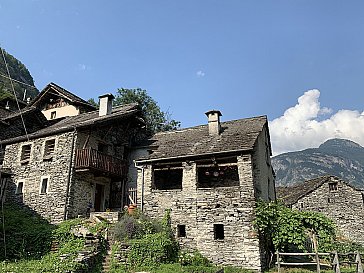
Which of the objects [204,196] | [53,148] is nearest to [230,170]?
[204,196]

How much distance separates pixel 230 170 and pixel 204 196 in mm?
2874

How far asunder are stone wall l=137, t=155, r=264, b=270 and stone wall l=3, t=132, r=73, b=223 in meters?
5.27

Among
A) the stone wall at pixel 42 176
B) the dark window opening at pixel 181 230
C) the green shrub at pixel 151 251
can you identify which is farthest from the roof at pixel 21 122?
the green shrub at pixel 151 251

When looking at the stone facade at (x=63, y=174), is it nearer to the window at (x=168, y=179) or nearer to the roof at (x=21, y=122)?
the window at (x=168, y=179)

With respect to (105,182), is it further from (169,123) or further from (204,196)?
(169,123)

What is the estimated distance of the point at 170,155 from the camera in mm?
19609

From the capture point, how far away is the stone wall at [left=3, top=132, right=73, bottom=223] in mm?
19578

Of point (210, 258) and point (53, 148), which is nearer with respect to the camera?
point (210, 258)

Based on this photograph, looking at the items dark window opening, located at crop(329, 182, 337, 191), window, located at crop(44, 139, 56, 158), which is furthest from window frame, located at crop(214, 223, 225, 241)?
dark window opening, located at crop(329, 182, 337, 191)

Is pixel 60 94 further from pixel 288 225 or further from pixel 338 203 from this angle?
pixel 338 203

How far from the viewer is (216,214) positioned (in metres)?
17.3

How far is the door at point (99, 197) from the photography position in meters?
21.6

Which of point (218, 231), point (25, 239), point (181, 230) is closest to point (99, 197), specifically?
point (25, 239)

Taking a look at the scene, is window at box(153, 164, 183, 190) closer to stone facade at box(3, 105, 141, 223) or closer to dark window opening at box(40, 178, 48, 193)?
stone facade at box(3, 105, 141, 223)
